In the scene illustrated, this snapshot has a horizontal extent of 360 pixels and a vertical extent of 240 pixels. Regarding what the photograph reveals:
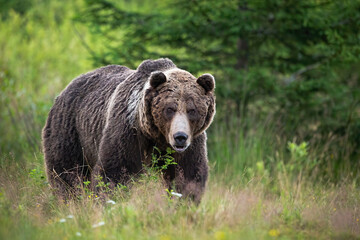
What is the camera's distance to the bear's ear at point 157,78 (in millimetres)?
5031

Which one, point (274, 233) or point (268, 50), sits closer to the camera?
point (274, 233)

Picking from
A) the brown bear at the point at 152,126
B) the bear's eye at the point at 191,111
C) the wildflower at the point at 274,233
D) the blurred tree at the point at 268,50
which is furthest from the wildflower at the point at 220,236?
the blurred tree at the point at 268,50

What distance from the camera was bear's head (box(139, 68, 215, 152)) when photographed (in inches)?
196

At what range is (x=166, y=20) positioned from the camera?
8633 mm

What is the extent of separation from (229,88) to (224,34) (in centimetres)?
97

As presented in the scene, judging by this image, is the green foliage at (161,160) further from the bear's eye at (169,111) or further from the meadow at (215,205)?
the bear's eye at (169,111)

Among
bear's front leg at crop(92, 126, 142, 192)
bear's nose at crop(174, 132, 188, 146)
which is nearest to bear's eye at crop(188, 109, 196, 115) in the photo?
bear's nose at crop(174, 132, 188, 146)

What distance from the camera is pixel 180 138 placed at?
479cm

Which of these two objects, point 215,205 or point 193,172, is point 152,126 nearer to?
point 193,172

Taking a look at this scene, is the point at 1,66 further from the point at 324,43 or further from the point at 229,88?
the point at 324,43

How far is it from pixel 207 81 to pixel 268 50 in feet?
15.0

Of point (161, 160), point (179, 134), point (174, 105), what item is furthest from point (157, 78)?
point (161, 160)

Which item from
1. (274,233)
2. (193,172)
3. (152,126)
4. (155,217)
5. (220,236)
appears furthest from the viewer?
(193,172)

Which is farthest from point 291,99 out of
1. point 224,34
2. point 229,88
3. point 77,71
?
point 77,71
